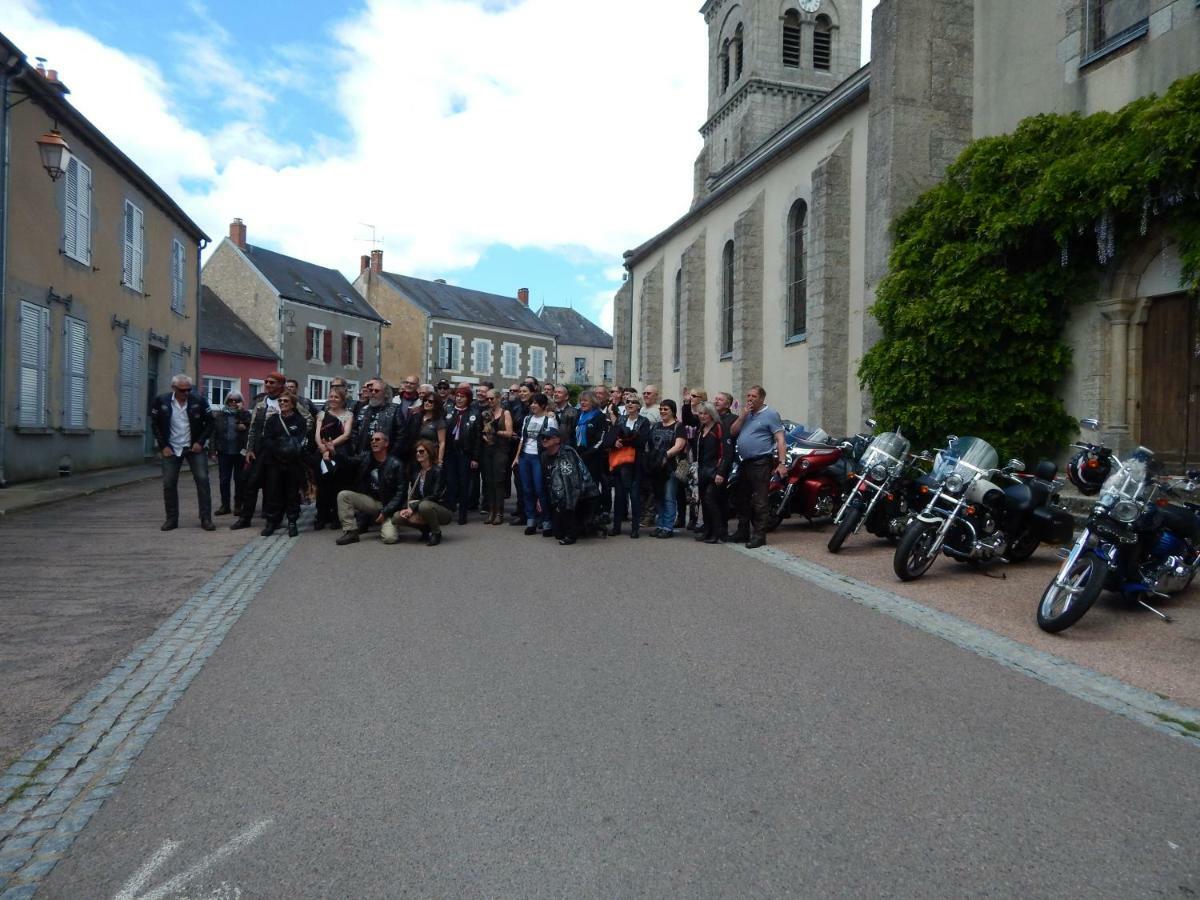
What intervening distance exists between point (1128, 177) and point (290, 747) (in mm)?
10542

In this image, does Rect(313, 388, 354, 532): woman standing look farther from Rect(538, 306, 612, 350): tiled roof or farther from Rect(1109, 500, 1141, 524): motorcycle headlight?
Rect(538, 306, 612, 350): tiled roof

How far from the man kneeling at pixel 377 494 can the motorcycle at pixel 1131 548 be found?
6290 mm

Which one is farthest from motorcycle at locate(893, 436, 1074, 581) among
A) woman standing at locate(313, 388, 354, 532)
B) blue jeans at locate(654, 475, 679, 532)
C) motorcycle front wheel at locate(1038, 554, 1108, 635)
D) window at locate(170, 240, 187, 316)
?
window at locate(170, 240, 187, 316)

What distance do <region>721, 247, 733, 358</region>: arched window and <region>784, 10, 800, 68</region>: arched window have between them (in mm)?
15015

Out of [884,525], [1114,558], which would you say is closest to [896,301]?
[884,525]

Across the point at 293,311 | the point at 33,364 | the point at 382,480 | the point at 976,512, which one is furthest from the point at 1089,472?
the point at 293,311

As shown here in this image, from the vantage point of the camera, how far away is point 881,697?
450 centimetres

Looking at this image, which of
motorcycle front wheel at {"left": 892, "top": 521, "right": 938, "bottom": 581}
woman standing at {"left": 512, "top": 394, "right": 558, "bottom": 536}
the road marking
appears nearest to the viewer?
the road marking

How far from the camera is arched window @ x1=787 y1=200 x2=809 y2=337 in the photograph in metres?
20.5

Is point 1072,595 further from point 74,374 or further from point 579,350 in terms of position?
point 579,350

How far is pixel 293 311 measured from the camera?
39.8 meters

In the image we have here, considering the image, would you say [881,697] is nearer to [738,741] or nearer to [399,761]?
[738,741]

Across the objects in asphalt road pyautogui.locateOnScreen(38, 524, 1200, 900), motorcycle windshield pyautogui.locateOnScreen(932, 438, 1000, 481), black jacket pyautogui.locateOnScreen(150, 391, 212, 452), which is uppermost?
black jacket pyautogui.locateOnScreen(150, 391, 212, 452)

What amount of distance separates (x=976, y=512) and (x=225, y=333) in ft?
113
